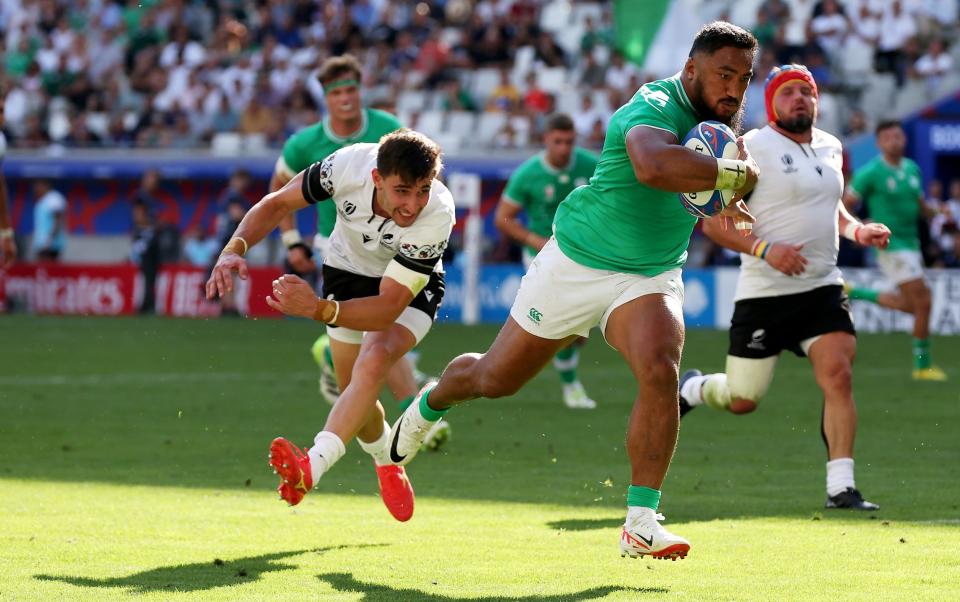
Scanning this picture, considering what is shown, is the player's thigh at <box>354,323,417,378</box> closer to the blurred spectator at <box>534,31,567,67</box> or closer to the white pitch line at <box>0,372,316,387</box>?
the white pitch line at <box>0,372,316,387</box>

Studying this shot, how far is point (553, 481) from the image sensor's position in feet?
31.2

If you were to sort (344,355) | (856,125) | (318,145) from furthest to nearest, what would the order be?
(856,125), (318,145), (344,355)

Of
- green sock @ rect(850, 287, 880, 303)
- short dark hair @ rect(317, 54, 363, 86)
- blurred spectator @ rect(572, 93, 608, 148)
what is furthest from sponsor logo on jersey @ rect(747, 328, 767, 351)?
blurred spectator @ rect(572, 93, 608, 148)

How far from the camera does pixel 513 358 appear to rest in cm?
721

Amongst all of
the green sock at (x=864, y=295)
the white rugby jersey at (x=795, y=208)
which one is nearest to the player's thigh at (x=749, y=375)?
the white rugby jersey at (x=795, y=208)

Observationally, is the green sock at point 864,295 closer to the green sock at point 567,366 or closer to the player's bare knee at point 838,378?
the green sock at point 567,366

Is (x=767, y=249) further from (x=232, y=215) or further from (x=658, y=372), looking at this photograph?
(x=232, y=215)

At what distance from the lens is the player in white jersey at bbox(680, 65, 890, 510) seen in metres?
8.75

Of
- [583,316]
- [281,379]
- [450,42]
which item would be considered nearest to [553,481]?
[583,316]

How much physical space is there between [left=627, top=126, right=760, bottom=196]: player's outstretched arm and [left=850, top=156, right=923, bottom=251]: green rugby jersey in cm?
1047

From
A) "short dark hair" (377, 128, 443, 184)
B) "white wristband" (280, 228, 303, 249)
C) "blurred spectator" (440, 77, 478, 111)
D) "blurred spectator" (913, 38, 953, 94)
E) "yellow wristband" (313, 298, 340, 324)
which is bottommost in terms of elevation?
"yellow wristband" (313, 298, 340, 324)

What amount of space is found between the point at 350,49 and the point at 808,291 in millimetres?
24471

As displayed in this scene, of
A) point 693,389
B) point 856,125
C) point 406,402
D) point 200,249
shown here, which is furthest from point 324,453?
point 200,249

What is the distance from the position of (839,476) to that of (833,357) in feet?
2.27
